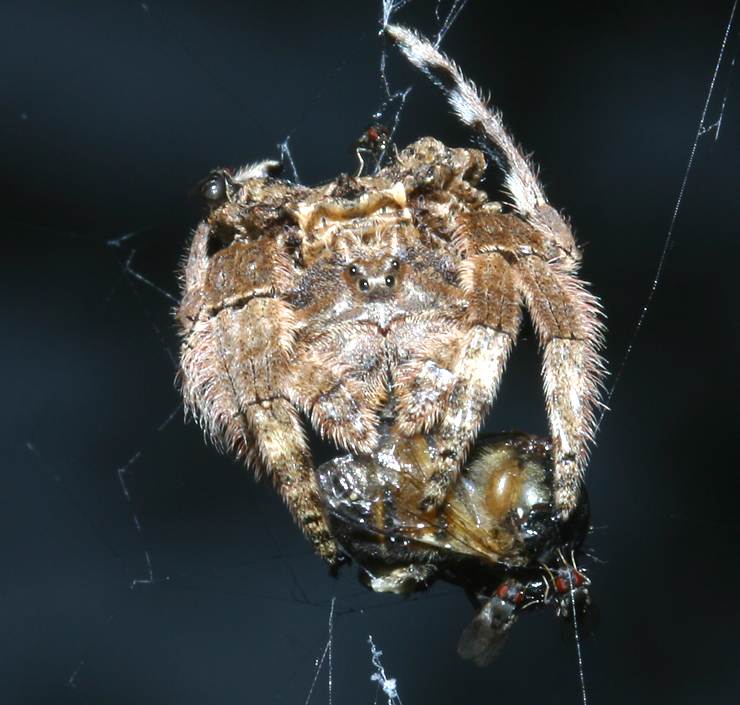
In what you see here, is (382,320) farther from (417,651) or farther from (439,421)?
(417,651)

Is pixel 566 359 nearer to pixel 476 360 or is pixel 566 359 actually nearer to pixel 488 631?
pixel 476 360

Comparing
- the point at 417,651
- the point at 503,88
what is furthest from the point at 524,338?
the point at 503,88

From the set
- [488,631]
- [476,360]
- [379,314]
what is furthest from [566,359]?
[488,631]

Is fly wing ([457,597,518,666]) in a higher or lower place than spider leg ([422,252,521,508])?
lower

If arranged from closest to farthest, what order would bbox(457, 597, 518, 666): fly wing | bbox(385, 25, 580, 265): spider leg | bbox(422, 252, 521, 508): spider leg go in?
bbox(422, 252, 521, 508): spider leg → bbox(457, 597, 518, 666): fly wing → bbox(385, 25, 580, 265): spider leg

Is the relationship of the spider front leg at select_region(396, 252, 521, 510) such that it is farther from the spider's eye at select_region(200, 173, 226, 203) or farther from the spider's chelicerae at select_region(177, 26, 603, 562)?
the spider's eye at select_region(200, 173, 226, 203)

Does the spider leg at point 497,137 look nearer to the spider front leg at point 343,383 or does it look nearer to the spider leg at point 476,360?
the spider leg at point 476,360

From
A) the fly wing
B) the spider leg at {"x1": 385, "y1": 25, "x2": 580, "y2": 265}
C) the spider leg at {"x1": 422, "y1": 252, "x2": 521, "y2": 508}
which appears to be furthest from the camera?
the spider leg at {"x1": 385, "y1": 25, "x2": 580, "y2": 265}

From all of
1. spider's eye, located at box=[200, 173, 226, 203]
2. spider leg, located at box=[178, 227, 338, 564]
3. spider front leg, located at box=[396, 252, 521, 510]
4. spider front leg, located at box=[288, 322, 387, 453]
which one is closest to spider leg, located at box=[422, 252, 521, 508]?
spider front leg, located at box=[396, 252, 521, 510]
